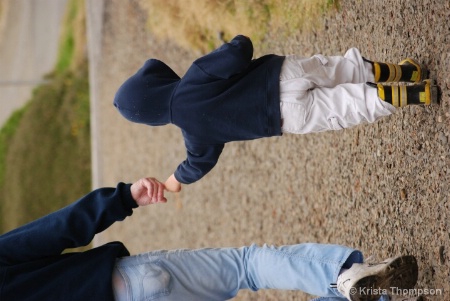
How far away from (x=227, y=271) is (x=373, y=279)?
57 cm

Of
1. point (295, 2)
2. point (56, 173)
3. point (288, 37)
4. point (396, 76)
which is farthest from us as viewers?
point (56, 173)

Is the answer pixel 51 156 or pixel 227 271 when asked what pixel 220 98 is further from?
pixel 51 156

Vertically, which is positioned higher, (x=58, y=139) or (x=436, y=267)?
(x=58, y=139)

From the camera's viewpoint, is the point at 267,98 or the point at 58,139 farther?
the point at 58,139

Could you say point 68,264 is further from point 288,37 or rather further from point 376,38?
point 288,37

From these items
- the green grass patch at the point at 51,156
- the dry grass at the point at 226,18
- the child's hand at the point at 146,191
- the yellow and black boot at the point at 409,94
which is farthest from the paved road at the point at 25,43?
the yellow and black boot at the point at 409,94

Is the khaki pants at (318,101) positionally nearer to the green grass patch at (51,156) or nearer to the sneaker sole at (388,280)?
the sneaker sole at (388,280)

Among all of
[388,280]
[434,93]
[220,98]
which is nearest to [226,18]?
[220,98]

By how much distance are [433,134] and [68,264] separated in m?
1.53

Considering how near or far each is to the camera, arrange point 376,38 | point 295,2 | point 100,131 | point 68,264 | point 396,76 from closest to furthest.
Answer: point 68,264
point 396,76
point 376,38
point 295,2
point 100,131

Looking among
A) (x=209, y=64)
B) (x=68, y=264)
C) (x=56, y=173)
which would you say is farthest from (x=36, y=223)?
(x=56, y=173)

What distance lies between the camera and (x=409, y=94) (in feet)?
7.87

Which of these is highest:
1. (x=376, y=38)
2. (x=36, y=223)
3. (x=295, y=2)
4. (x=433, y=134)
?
(x=295, y=2)

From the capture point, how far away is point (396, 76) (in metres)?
2.56
